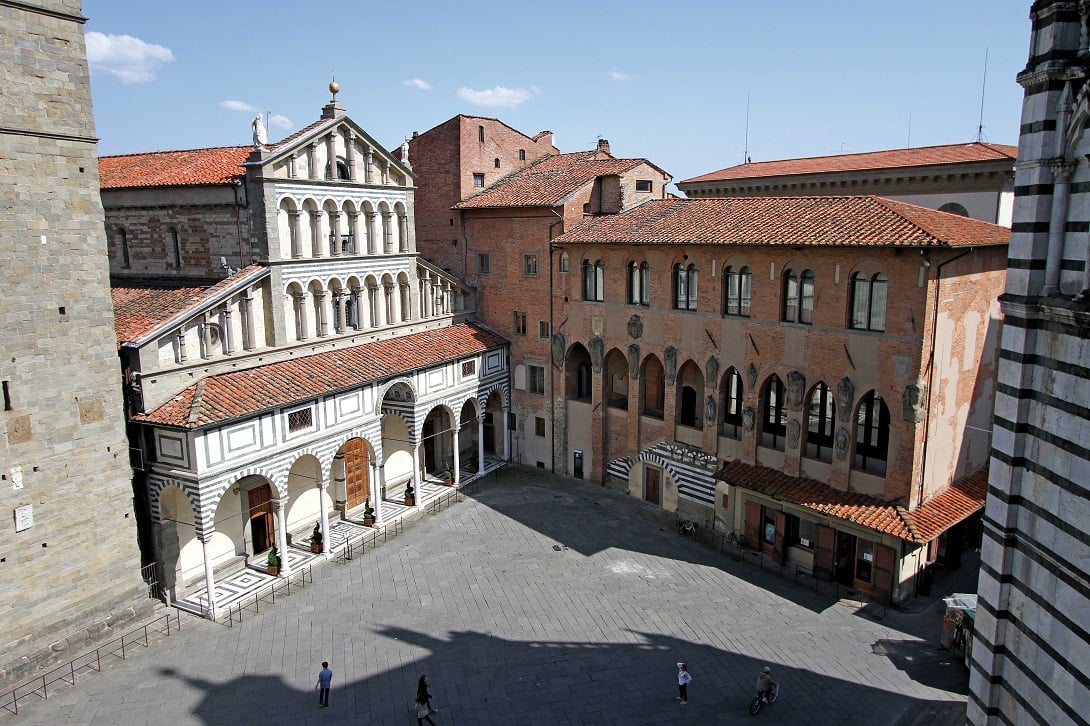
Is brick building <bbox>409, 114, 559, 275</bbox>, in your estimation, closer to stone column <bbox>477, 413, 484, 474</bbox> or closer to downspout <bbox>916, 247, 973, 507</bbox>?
stone column <bbox>477, 413, 484, 474</bbox>

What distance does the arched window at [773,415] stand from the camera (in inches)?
953

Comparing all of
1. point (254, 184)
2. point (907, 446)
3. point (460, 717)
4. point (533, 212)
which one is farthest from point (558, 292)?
point (460, 717)

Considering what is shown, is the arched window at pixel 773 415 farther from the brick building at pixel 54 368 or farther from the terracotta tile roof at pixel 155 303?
the brick building at pixel 54 368

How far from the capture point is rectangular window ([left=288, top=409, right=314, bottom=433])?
890 inches

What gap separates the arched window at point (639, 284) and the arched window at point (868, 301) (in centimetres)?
782

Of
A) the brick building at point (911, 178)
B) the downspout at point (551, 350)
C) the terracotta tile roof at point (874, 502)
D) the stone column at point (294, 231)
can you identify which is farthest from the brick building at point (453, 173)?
the terracotta tile roof at point (874, 502)

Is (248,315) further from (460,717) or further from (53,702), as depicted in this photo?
(460,717)

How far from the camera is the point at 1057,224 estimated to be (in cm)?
906

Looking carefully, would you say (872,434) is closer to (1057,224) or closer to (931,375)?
(931,375)

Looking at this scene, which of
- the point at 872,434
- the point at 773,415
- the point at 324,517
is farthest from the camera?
the point at 773,415

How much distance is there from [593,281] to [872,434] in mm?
12070

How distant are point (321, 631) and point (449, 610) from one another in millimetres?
3544

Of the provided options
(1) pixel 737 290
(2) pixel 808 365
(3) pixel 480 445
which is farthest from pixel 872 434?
(3) pixel 480 445

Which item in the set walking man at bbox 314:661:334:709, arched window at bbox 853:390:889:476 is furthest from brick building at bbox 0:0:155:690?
arched window at bbox 853:390:889:476
